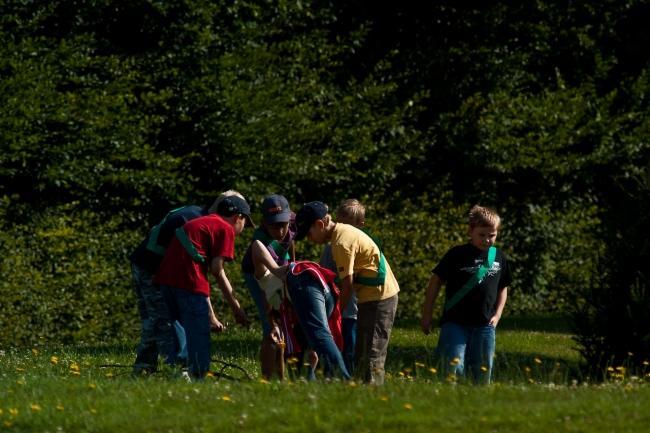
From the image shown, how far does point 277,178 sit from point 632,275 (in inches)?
338

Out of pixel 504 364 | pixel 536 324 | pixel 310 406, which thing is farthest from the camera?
pixel 536 324

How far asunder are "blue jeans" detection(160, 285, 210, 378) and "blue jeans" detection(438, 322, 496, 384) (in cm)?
177

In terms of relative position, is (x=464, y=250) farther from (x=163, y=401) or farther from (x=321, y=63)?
(x=321, y=63)

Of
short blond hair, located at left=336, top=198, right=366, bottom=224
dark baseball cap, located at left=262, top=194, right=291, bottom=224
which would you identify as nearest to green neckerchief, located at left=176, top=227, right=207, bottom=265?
dark baseball cap, located at left=262, top=194, right=291, bottom=224

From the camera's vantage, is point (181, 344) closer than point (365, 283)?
No

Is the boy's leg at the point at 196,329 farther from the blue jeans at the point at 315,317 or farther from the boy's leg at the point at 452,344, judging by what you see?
the boy's leg at the point at 452,344

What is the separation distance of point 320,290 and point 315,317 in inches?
8.5

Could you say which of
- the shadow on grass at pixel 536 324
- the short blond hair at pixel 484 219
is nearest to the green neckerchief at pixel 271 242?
the short blond hair at pixel 484 219

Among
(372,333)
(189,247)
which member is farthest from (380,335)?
(189,247)

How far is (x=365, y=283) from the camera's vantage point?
953 cm

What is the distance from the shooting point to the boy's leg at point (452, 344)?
9.56 m

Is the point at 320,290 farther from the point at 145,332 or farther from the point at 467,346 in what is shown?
the point at 145,332

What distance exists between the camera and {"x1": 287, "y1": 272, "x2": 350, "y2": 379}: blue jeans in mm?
9016

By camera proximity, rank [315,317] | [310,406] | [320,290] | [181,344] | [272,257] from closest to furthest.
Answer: [310,406] < [315,317] < [320,290] < [272,257] < [181,344]
